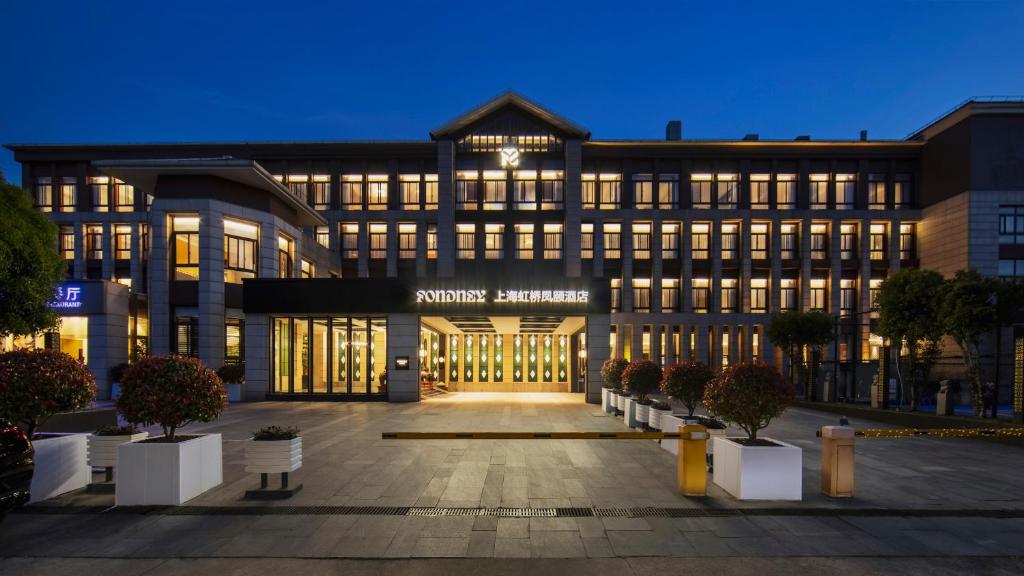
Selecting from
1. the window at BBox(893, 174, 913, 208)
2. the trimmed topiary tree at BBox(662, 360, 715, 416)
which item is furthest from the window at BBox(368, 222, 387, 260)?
the window at BBox(893, 174, 913, 208)

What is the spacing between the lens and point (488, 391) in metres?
38.0

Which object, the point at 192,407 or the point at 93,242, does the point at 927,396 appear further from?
the point at 93,242

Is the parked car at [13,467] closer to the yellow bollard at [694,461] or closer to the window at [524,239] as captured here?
the yellow bollard at [694,461]

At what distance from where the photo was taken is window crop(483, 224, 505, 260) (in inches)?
1705

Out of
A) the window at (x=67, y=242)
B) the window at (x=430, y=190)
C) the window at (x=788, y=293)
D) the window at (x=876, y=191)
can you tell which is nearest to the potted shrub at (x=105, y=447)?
the window at (x=430, y=190)

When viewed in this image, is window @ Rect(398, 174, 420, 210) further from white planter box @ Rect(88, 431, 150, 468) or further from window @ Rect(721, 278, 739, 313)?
white planter box @ Rect(88, 431, 150, 468)

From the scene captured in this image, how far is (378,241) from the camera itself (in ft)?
147

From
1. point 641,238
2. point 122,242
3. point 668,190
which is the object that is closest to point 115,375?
point 122,242

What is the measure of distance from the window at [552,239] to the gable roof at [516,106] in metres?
8.27

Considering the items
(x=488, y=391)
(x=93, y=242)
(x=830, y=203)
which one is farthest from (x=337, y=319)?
(x=830, y=203)

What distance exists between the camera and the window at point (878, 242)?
43.7 m

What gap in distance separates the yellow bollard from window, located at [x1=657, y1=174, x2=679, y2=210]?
3753 cm

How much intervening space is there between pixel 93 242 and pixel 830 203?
67.2 metres

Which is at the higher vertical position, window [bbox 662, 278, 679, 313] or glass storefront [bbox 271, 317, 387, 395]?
window [bbox 662, 278, 679, 313]
